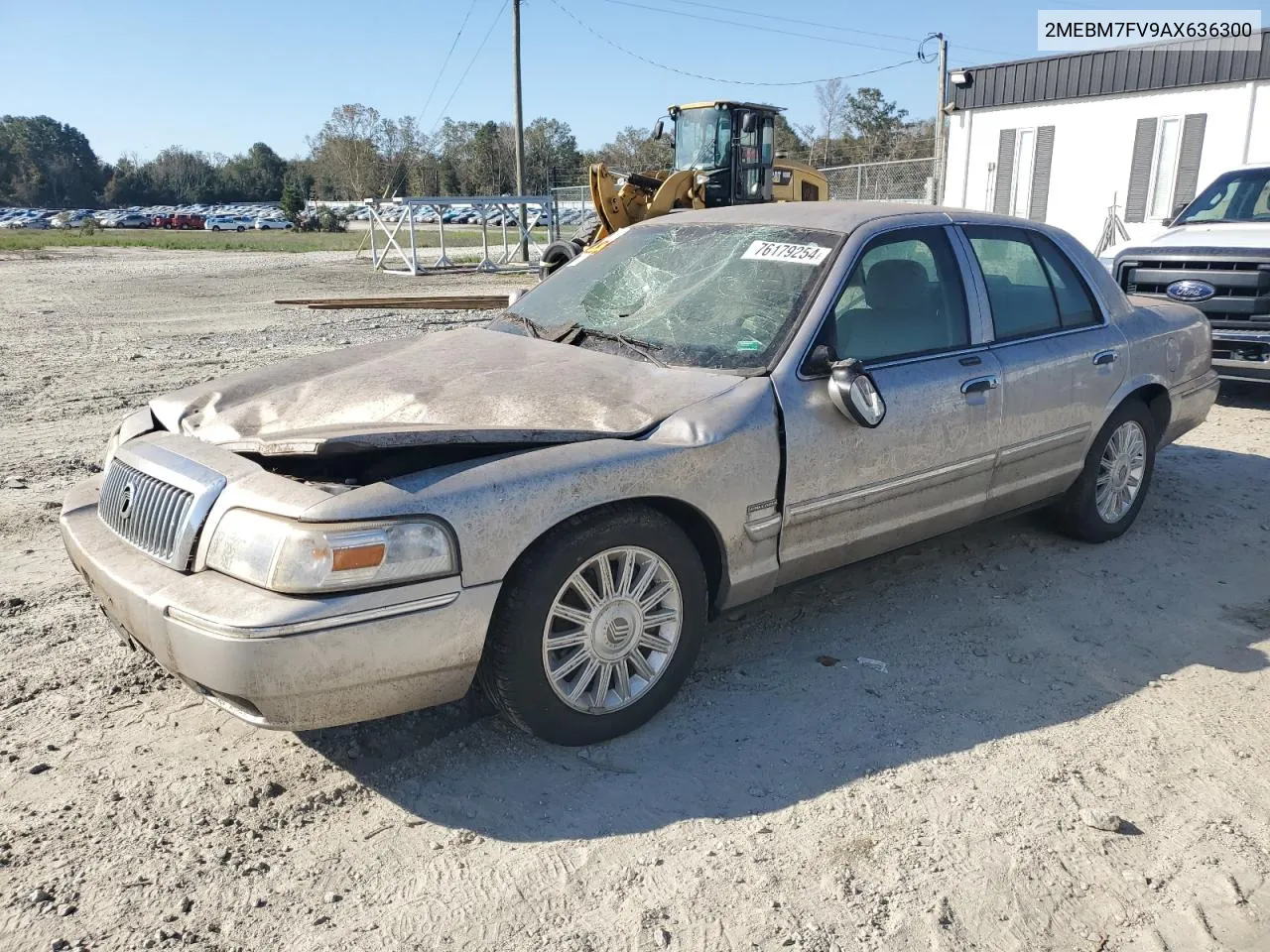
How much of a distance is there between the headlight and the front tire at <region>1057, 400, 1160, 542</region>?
3.43m

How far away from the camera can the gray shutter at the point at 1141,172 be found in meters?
19.1

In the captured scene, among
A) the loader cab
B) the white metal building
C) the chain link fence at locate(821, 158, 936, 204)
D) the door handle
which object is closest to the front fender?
the door handle

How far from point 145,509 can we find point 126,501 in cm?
16

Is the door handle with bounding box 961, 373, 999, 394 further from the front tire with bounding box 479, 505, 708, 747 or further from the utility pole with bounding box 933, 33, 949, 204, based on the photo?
the utility pole with bounding box 933, 33, 949, 204

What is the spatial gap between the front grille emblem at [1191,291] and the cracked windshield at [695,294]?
6.07 meters

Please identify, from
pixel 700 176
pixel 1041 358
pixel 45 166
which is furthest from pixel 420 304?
pixel 45 166

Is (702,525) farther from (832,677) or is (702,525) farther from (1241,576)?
(1241,576)

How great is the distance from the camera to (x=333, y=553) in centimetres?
267

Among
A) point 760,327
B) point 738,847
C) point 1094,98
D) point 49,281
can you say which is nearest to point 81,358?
point 760,327

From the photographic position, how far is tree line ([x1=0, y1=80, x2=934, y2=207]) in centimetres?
5697

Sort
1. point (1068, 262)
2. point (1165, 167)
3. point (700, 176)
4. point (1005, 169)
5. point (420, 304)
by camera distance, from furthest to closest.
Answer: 1. point (1005, 169)
2. point (1165, 167)
3. point (420, 304)
4. point (700, 176)
5. point (1068, 262)

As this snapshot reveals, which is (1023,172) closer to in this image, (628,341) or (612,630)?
(628,341)

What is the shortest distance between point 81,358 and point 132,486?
8883mm

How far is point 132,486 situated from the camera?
325 centimetres
